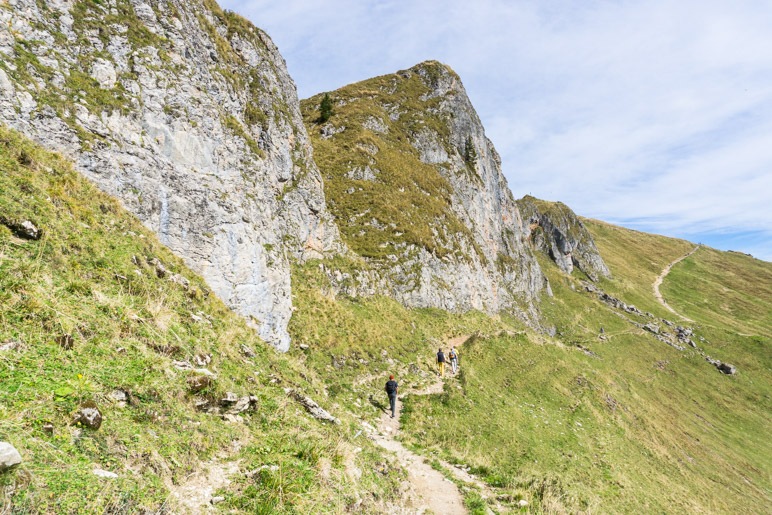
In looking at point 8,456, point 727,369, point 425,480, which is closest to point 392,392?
point 425,480

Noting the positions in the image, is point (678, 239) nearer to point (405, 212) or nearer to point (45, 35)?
point (405, 212)

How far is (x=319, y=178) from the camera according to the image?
39375 mm

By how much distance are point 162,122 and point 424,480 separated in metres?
23.1

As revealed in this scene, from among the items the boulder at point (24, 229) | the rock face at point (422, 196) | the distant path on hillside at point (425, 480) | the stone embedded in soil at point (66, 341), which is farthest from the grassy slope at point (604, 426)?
the boulder at point (24, 229)

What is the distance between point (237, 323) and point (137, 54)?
1788 centimetres

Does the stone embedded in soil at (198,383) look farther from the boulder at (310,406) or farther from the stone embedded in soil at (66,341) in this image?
the boulder at (310,406)

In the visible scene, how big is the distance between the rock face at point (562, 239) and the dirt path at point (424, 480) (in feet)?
318

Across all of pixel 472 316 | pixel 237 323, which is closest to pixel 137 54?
pixel 237 323

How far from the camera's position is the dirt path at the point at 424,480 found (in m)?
11.0

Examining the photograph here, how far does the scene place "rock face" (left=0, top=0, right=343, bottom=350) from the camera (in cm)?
1573

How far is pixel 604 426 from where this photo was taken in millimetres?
26438

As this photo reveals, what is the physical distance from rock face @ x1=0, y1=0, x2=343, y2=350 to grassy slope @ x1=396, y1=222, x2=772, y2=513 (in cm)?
1353

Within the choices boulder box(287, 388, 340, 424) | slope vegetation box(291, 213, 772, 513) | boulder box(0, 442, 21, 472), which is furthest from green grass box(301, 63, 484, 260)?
boulder box(0, 442, 21, 472)

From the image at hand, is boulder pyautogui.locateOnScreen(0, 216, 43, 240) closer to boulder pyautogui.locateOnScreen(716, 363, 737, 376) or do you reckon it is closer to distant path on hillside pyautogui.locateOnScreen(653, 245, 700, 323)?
boulder pyautogui.locateOnScreen(716, 363, 737, 376)
